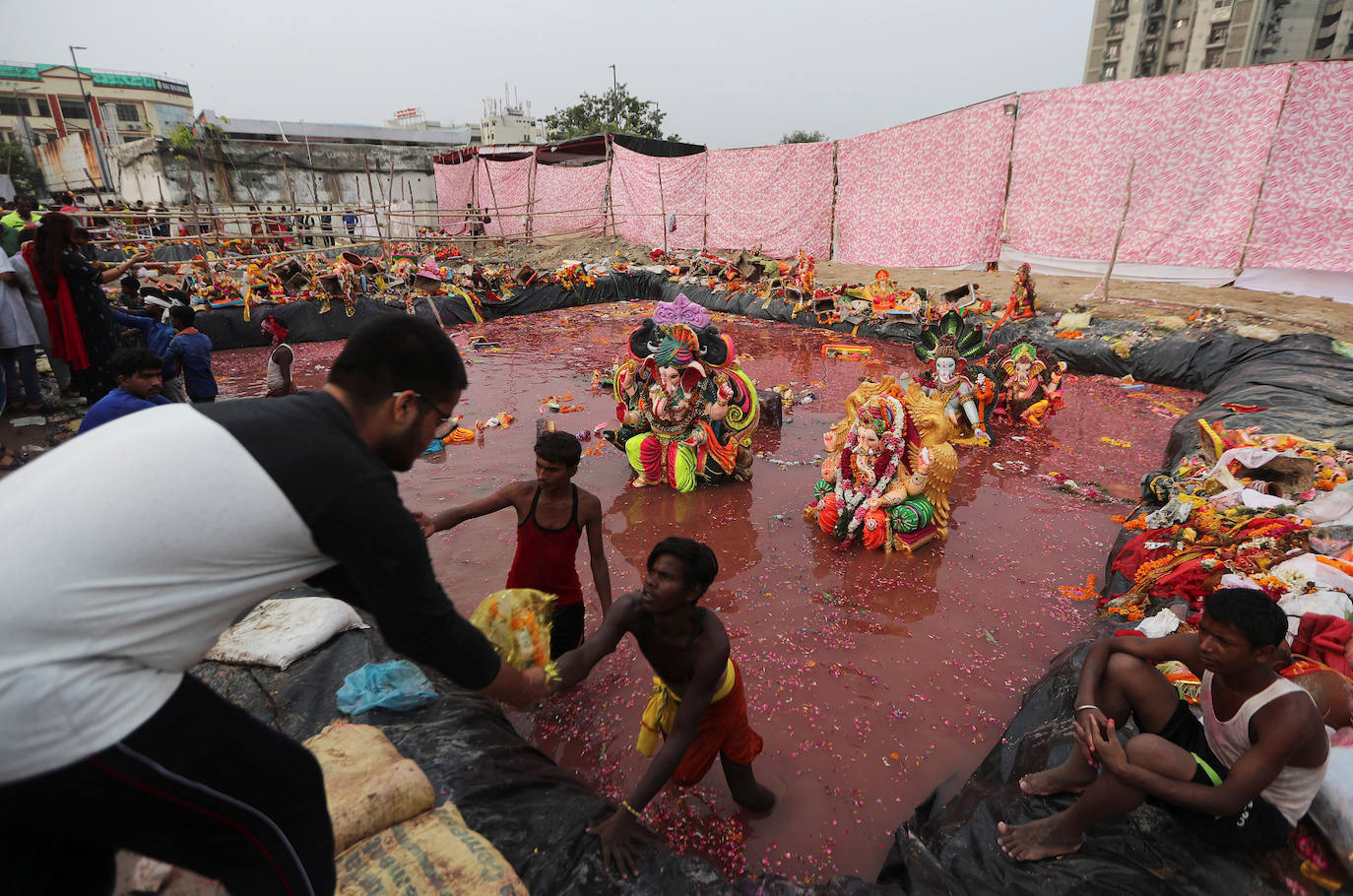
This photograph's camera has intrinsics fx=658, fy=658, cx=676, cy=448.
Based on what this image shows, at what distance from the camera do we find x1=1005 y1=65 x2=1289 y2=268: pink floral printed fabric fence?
35.2 ft

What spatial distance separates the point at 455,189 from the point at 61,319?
92.6ft

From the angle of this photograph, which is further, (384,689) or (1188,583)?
(1188,583)

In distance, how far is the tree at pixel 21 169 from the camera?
123 ft

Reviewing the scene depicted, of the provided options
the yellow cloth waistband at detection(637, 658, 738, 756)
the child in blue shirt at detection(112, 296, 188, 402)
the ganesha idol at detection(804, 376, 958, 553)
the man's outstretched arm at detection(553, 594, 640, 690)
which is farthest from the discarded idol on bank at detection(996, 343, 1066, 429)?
the child in blue shirt at detection(112, 296, 188, 402)

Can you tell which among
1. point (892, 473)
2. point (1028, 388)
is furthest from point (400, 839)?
point (1028, 388)

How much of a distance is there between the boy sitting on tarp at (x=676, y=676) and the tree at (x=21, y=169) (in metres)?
52.2

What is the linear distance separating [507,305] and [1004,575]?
14.5m

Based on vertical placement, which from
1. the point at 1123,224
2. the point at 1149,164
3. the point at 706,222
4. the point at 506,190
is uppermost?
the point at 506,190

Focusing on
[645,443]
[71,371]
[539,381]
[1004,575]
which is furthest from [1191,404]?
[71,371]

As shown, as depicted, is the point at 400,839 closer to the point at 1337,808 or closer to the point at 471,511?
the point at 471,511

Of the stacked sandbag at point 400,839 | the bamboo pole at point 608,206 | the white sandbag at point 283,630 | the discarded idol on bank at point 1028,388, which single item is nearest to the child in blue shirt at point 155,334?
the white sandbag at point 283,630

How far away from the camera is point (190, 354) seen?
20.1ft

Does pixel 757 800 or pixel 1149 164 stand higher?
pixel 1149 164

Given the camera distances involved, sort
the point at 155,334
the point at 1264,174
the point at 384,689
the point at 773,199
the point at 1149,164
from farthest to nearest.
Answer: the point at 773,199
the point at 1149,164
the point at 1264,174
the point at 155,334
the point at 384,689
